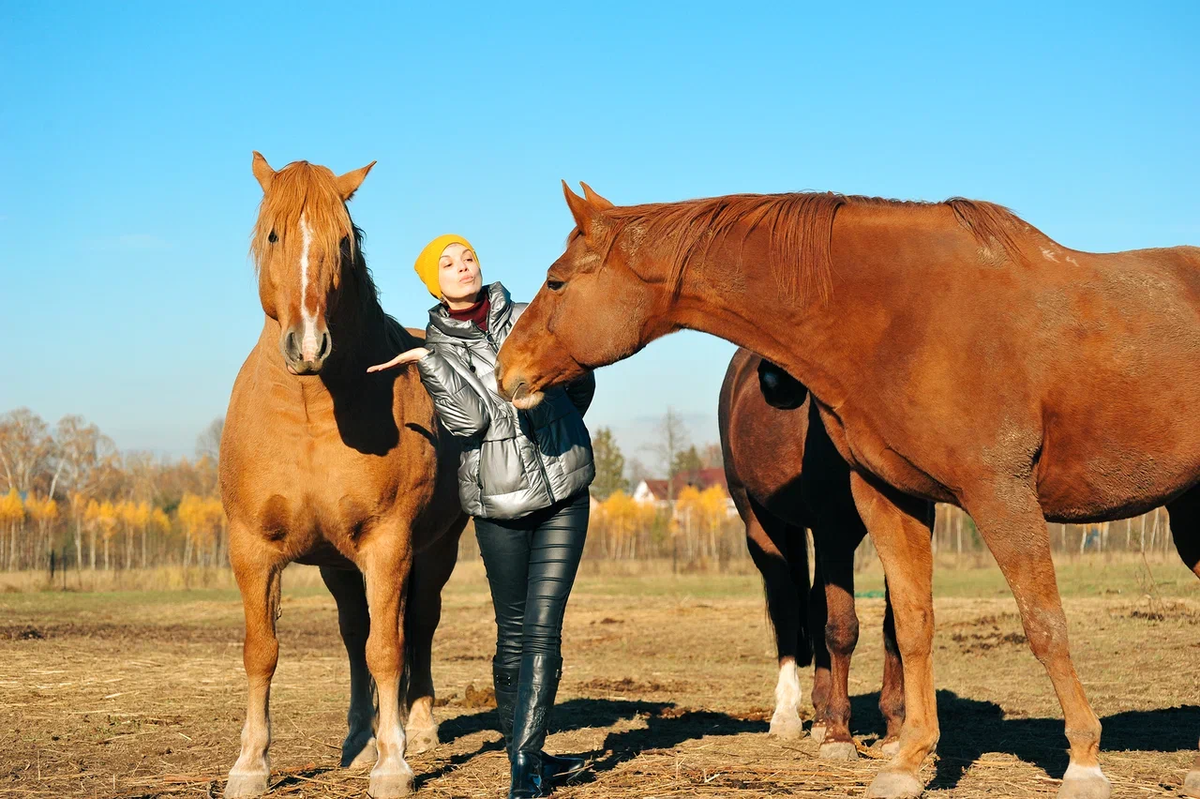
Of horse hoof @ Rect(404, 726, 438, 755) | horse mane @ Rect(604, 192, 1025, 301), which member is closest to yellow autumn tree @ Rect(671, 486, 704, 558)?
horse hoof @ Rect(404, 726, 438, 755)

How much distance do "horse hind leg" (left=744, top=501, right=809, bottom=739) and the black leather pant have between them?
2754mm

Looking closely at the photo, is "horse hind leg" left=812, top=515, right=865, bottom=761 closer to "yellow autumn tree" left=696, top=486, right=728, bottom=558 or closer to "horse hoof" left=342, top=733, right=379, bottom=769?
"horse hoof" left=342, top=733, right=379, bottom=769

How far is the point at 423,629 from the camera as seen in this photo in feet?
22.6

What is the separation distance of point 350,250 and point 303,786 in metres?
2.73

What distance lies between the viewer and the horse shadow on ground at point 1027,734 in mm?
5320

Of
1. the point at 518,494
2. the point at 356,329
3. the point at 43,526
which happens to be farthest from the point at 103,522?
the point at 518,494

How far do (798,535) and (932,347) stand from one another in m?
3.84

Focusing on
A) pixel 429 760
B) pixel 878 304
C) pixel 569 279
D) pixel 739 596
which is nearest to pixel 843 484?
pixel 878 304

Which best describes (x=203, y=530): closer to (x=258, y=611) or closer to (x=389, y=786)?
(x=258, y=611)

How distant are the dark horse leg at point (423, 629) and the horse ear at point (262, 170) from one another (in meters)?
2.70

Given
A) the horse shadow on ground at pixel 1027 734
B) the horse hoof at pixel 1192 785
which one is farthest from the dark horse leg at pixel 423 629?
the horse hoof at pixel 1192 785

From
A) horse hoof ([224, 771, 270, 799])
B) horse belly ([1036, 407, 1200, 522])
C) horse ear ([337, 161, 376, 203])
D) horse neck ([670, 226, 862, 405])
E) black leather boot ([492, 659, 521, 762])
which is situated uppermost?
horse ear ([337, 161, 376, 203])

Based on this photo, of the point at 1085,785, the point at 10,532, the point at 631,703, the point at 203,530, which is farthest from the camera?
the point at 203,530

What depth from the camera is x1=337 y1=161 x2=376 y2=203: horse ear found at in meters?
5.29
